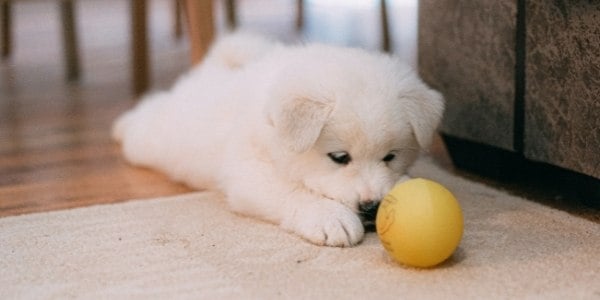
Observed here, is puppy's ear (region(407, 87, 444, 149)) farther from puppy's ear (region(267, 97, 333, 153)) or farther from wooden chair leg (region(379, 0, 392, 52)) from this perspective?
wooden chair leg (region(379, 0, 392, 52))

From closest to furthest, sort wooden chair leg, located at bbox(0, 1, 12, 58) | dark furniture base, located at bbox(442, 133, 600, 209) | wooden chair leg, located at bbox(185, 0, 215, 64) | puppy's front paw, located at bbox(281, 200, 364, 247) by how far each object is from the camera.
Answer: puppy's front paw, located at bbox(281, 200, 364, 247) → dark furniture base, located at bbox(442, 133, 600, 209) → wooden chair leg, located at bbox(185, 0, 215, 64) → wooden chair leg, located at bbox(0, 1, 12, 58)

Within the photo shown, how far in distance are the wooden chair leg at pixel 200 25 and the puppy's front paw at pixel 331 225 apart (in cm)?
114

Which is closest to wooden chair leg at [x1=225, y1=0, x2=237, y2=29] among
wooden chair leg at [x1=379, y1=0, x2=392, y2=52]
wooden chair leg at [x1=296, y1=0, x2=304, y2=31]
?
wooden chair leg at [x1=296, y1=0, x2=304, y2=31]

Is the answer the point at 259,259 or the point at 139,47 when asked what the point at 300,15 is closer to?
the point at 139,47

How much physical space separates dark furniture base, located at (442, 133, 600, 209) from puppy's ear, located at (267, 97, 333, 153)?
0.63 metres

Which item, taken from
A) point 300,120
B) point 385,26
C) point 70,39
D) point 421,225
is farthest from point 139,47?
point 421,225

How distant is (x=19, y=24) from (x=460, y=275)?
5.41 m

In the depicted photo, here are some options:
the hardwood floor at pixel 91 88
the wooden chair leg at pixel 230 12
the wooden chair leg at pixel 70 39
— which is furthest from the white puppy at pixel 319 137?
the wooden chair leg at pixel 230 12

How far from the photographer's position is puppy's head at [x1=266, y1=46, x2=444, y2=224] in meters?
1.67

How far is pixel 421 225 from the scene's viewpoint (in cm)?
148

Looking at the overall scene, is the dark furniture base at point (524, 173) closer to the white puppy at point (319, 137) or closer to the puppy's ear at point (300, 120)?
the white puppy at point (319, 137)

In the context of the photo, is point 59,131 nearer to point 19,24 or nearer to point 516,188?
point 516,188

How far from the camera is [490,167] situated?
2188 millimetres

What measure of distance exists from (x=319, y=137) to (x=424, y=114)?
0.23 metres
